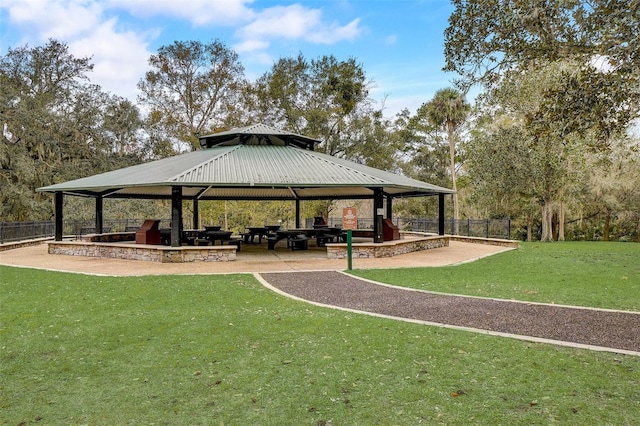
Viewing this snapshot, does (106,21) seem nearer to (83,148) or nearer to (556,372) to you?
(556,372)

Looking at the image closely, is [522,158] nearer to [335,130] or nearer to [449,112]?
[449,112]

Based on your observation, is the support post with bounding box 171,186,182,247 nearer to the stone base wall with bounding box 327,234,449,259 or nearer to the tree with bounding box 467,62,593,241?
the stone base wall with bounding box 327,234,449,259

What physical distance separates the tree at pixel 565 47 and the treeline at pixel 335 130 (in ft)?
0.18

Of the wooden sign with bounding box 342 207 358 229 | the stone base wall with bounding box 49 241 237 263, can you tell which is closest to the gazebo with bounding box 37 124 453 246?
the stone base wall with bounding box 49 241 237 263

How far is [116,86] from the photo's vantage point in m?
29.1

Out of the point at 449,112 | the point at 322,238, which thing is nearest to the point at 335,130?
the point at 449,112

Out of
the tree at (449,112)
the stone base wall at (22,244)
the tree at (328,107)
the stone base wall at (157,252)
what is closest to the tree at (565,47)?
the stone base wall at (157,252)

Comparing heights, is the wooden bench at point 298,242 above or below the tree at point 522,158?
below

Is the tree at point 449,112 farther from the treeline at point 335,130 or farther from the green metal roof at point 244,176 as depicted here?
the green metal roof at point 244,176

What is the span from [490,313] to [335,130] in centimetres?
2452

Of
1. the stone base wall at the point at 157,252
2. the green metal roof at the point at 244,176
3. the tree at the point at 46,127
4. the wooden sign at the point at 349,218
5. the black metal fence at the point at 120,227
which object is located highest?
the tree at the point at 46,127

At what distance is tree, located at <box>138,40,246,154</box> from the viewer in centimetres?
3036

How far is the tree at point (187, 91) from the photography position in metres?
30.4

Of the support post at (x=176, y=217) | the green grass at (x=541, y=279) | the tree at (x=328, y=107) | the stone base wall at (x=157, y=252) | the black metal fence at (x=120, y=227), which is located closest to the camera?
the green grass at (x=541, y=279)
